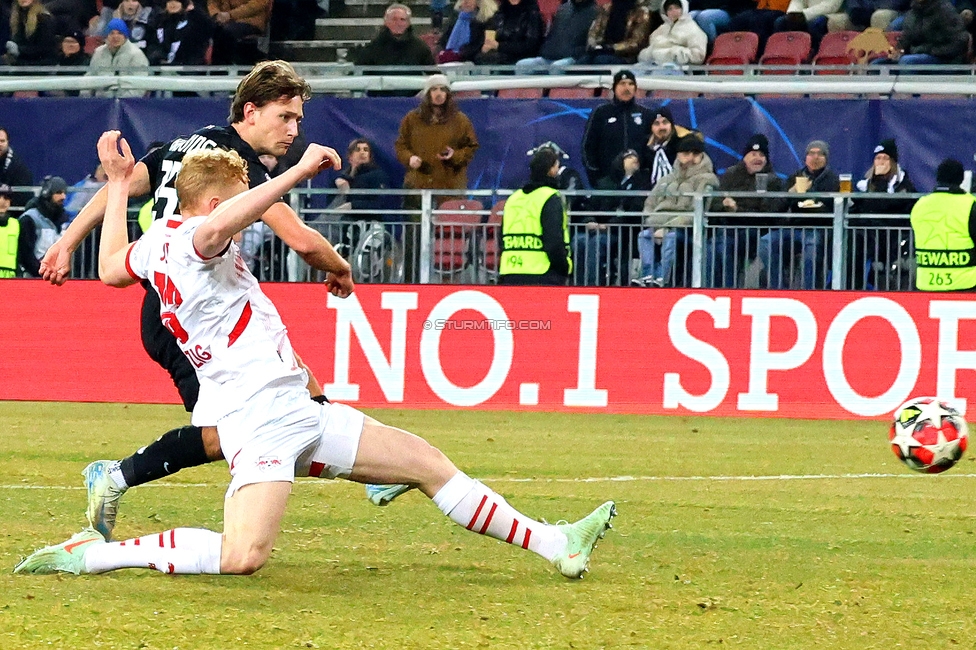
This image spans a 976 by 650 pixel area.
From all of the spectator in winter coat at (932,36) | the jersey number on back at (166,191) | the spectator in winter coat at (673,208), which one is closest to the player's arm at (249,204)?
the jersey number on back at (166,191)

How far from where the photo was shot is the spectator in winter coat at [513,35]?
2002cm

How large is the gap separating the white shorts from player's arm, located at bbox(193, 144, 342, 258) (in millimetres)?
595

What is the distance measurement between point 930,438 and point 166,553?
4138 mm

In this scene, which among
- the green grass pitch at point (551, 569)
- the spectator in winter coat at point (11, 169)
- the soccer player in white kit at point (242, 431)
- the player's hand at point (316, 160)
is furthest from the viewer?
the spectator in winter coat at point (11, 169)

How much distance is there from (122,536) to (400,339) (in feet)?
24.6

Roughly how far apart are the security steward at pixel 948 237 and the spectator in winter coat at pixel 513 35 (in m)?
6.63

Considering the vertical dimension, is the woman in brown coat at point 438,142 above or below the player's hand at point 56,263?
above

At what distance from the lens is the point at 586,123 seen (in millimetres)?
17375

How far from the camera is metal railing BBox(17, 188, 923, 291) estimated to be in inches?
611

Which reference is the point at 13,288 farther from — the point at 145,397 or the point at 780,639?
the point at 780,639

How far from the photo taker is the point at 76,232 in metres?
7.01

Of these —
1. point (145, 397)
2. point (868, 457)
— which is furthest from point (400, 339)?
point (868, 457)

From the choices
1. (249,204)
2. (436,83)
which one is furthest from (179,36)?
(249,204)

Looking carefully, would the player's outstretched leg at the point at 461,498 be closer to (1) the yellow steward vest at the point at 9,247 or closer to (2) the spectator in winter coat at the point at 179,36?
(1) the yellow steward vest at the point at 9,247
